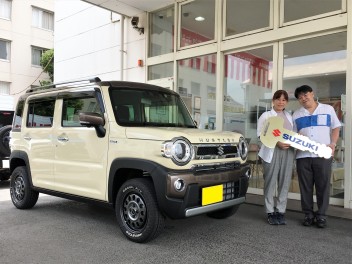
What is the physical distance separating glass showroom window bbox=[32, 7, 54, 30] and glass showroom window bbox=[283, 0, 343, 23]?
2189 cm

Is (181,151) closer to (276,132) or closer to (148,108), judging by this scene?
(148,108)

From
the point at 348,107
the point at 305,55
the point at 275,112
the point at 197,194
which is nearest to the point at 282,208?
the point at 275,112

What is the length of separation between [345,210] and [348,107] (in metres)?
1.58

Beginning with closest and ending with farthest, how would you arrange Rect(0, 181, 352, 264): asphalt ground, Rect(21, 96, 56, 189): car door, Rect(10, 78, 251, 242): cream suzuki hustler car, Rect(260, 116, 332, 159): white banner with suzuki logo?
Rect(0, 181, 352, 264): asphalt ground, Rect(10, 78, 251, 242): cream suzuki hustler car, Rect(260, 116, 332, 159): white banner with suzuki logo, Rect(21, 96, 56, 189): car door

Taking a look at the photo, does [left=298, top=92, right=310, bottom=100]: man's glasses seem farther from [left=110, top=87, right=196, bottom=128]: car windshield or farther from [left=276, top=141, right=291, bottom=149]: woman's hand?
[left=110, top=87, right=196, bottom=128]: car windshield

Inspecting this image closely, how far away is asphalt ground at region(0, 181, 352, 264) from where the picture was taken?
351 centimetres

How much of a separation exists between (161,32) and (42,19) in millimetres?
19161

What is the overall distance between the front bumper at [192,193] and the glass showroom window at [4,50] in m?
22.9

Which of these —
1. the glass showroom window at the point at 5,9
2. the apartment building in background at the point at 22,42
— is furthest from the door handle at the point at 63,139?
the glass showroom window at the point at 5,9

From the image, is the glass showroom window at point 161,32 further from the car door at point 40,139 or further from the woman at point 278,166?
the woman at point 278,166

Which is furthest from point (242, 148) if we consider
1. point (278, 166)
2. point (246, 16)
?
point (246, 16)

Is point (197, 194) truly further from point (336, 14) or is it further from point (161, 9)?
point (161, 9)

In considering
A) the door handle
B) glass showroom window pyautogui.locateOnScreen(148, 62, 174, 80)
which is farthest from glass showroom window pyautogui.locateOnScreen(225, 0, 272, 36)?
the door handle

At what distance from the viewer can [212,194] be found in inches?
Result: 149
